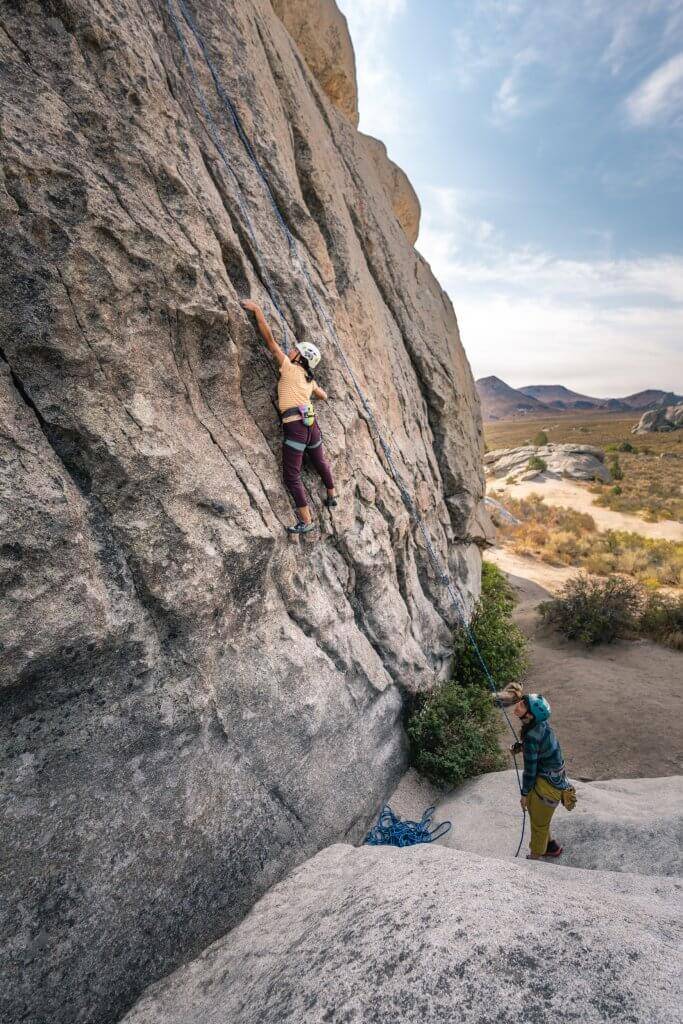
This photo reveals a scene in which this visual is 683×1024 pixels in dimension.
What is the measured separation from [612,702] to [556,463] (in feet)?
128

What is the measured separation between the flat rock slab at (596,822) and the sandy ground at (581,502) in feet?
72.7

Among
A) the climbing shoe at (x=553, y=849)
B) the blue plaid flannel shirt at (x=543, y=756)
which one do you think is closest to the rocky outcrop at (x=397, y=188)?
the blue plaid flannel shirt at (x=543, y=756)

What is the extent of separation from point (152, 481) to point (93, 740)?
91.6 inches

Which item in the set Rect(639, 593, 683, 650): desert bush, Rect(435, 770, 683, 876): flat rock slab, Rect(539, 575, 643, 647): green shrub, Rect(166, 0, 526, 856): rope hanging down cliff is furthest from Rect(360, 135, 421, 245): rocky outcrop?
Rect(435, 770, 683, 876): flat rock slab

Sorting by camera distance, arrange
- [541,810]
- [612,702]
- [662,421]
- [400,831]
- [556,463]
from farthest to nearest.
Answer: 1. [662,421]
2. [556,463]
3. [612,702]
4. [400,831]
5. [541,810]

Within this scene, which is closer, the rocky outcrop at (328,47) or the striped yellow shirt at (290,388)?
the striped yellow shirt at (290,388)

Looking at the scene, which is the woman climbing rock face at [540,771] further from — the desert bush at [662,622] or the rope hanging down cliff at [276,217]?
the desert bush at [662,622]

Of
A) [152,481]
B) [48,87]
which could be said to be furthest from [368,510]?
[48,87]

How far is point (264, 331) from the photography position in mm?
5414

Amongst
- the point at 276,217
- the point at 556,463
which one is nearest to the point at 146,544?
the point at 276,217

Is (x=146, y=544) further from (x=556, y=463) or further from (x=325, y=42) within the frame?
(x=556, y=463)

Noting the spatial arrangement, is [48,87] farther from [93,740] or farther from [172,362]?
[93,740]

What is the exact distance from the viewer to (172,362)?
4.53m

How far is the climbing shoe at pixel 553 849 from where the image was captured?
5523 millimetres
